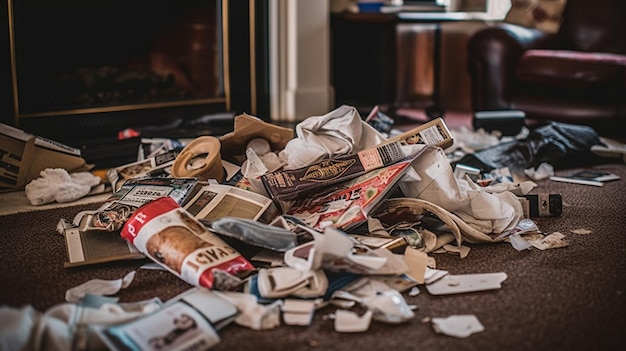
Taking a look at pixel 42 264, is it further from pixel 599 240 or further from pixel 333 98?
pixel 333 98

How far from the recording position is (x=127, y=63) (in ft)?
10.0

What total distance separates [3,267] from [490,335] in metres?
0.92

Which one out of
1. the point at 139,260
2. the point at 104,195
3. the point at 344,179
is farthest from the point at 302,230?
the point at 104,195

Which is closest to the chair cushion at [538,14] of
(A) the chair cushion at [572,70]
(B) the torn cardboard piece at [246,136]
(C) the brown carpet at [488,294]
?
(A) the chair cushion at [572,70]

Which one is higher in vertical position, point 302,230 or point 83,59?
point 83,59

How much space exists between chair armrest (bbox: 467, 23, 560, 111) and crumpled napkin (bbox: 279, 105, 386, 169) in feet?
5.17

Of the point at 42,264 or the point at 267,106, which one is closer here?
the point at 42,264

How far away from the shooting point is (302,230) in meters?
1.44

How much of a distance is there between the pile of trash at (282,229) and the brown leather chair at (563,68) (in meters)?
1.09

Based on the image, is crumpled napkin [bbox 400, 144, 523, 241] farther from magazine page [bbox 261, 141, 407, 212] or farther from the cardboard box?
the cardboard box

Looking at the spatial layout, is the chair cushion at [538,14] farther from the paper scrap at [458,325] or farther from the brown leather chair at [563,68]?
the paper scrap at [458,325]

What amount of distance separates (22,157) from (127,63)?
3.53 ft

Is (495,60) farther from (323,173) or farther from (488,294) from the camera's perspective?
(488,294)

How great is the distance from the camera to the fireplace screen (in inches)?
105
